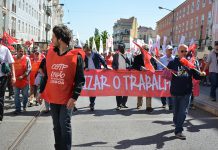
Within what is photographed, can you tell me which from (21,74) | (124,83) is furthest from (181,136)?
(21,74)

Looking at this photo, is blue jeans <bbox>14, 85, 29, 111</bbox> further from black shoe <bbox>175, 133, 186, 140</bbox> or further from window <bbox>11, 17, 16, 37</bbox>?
window <bbox>11, 17, 16, 37</bbox>

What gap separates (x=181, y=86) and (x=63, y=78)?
304 centimetres

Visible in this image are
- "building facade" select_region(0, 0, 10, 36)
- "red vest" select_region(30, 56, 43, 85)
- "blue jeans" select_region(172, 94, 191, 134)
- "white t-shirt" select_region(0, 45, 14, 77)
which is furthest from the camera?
"building facade" select_region(0, 0, 10, 36)

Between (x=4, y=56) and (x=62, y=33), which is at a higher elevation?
(x=62, y=33)

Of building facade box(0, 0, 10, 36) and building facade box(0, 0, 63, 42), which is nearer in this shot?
building facade box(0, 0, 10, 36)

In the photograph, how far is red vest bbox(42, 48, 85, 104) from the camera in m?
4.68

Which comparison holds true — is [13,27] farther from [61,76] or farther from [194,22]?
[61,76]

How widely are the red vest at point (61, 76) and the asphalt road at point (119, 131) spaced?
1.62 metres

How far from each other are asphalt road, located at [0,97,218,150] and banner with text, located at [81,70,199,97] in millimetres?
577

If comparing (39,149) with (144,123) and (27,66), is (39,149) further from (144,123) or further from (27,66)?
(27,66)

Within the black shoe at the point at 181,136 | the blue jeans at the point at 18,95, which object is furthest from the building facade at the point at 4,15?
the black shoe at the point at 181,136

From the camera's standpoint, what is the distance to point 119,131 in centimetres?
752

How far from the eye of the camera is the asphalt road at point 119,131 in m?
6.39

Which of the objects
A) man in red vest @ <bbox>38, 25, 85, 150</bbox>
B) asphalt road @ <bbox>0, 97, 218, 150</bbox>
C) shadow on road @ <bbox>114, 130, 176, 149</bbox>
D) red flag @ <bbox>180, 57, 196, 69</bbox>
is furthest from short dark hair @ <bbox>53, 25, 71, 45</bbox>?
red flag @ <bbox>180, 57, 196, 69</bbox>
